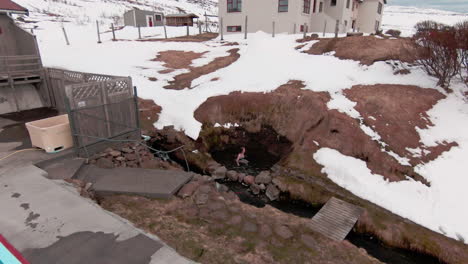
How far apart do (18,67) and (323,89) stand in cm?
1606


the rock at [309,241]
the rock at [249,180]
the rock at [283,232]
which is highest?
the rock at [283,232]

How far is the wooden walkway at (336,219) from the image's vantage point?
7.20m

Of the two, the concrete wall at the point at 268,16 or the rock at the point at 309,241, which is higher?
the concrete wall at the point at 268,16

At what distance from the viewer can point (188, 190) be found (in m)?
7.80

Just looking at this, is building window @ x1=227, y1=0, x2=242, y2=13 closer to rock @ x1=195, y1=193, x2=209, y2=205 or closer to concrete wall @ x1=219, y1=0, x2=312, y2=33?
concrete wall @ x1=219, y1=0, x2=312, y2=33

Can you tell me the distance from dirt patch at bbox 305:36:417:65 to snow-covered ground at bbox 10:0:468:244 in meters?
0.77

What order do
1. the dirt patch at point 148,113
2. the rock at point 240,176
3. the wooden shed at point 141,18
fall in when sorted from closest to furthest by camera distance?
the rock at point 240,176 → the dirt patch at point 148,113 → the wooden shed at point 141,18

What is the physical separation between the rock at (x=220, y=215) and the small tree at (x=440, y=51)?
12914 millimetres

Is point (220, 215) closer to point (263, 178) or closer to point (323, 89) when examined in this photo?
point (263, 178)

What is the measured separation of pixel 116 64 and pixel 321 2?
24943mm

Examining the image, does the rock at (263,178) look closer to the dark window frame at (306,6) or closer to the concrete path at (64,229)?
the concrete path at (64,229)

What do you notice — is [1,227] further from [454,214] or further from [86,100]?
[454,214]

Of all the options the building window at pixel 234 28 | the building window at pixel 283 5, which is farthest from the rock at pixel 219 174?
the building window at pixel 234 28

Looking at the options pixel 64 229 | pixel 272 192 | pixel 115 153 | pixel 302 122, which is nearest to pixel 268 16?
pixel 302 122
